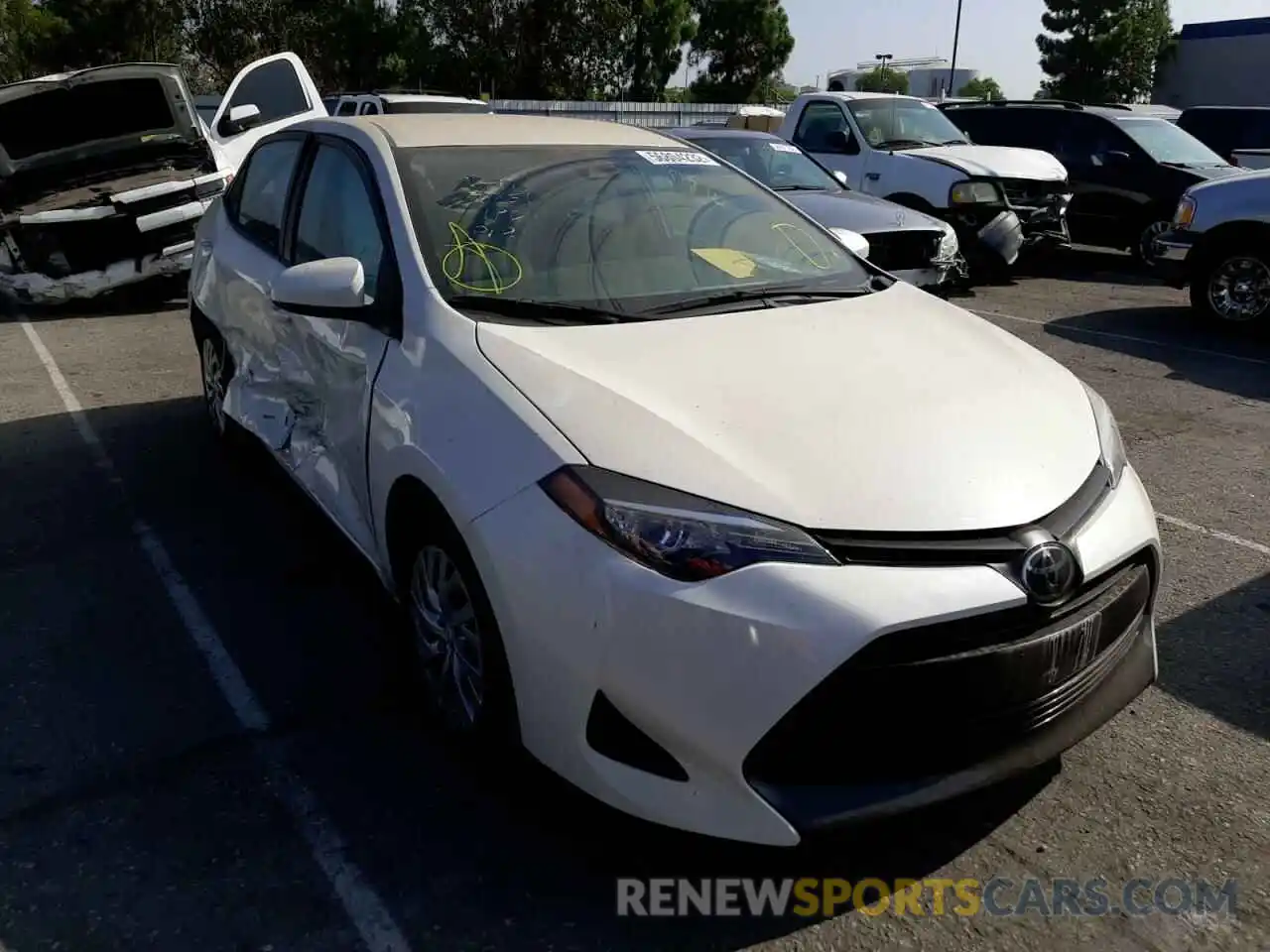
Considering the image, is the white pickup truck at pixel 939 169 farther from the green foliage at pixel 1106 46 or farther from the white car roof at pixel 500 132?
the green foliage at pixel 1106 46

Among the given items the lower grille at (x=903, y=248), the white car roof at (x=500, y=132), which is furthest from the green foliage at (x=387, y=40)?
the white car roof at (x=500, y=132)

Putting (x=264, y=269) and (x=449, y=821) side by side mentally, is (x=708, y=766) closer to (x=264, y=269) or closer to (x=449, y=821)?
(x=449, y=821)

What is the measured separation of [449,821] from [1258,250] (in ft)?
27.5

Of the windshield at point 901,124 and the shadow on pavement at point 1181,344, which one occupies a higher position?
the windshield at point 901,124

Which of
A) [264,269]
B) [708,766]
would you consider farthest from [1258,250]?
[708,766]

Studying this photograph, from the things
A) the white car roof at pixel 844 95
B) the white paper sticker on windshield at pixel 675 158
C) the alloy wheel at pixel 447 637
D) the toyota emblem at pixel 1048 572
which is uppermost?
the white car roof at pixel 844 95

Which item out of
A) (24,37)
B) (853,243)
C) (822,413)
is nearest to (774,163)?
(853,243)

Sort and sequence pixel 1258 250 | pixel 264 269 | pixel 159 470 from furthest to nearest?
1. pixel 1258 250
2. pixel 159 470
3. pixel 264 269

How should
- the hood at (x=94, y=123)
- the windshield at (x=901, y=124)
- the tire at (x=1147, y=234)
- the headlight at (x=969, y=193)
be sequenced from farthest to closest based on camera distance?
the tire at (x=1147, y=234), the windshield at (x=901, y=124), the headlight at (x=969, y=193), the hood at (x=94, y=123)

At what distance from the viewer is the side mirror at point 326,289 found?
3.12 meters

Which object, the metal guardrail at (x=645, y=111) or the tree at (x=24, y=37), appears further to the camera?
the tree at (x=24, y=37)

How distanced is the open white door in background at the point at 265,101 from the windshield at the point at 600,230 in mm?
7422

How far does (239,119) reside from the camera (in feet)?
32.6

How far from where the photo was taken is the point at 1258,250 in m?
8.59
